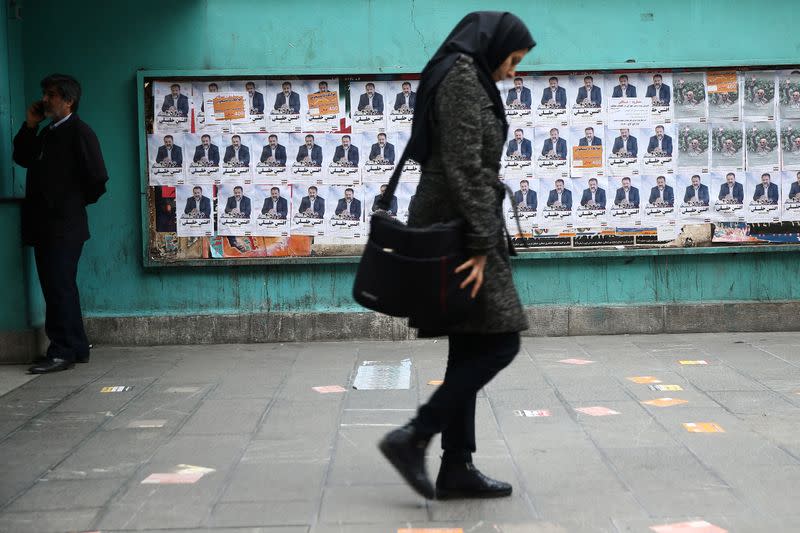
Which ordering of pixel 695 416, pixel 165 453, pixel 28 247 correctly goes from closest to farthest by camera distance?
pixel 165 453 → pixel 695 416 → pixel 28 247

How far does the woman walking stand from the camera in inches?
153

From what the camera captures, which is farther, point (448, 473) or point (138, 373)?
point (138, 373)

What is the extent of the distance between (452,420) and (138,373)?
3.62 m

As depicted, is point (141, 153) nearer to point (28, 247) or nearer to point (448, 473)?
point (28, 247)

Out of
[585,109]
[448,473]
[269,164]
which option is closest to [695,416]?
[448,473]

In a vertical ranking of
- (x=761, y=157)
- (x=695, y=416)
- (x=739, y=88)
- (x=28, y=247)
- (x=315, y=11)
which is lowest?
(x=695, y=416)

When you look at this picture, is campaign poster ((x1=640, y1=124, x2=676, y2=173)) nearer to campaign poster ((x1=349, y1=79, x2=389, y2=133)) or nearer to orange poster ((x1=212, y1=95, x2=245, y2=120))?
campaign poster ((x1=349, y1=79, x2=389, y2=133))

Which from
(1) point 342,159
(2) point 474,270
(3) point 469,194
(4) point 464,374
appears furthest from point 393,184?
(1) point 342,159

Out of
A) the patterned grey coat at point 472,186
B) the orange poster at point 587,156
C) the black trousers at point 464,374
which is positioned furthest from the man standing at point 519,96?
the black trousers at point 464,374

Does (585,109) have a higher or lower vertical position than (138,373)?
higher

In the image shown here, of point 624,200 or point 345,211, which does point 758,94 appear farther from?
point 345,211

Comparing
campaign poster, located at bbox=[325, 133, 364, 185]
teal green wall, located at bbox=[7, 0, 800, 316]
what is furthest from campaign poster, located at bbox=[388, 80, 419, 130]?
campaign poster, located at bbox=[325, 133, 364, 185]

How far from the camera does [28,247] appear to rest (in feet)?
25.7

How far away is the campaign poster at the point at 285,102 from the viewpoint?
27.4 ft
